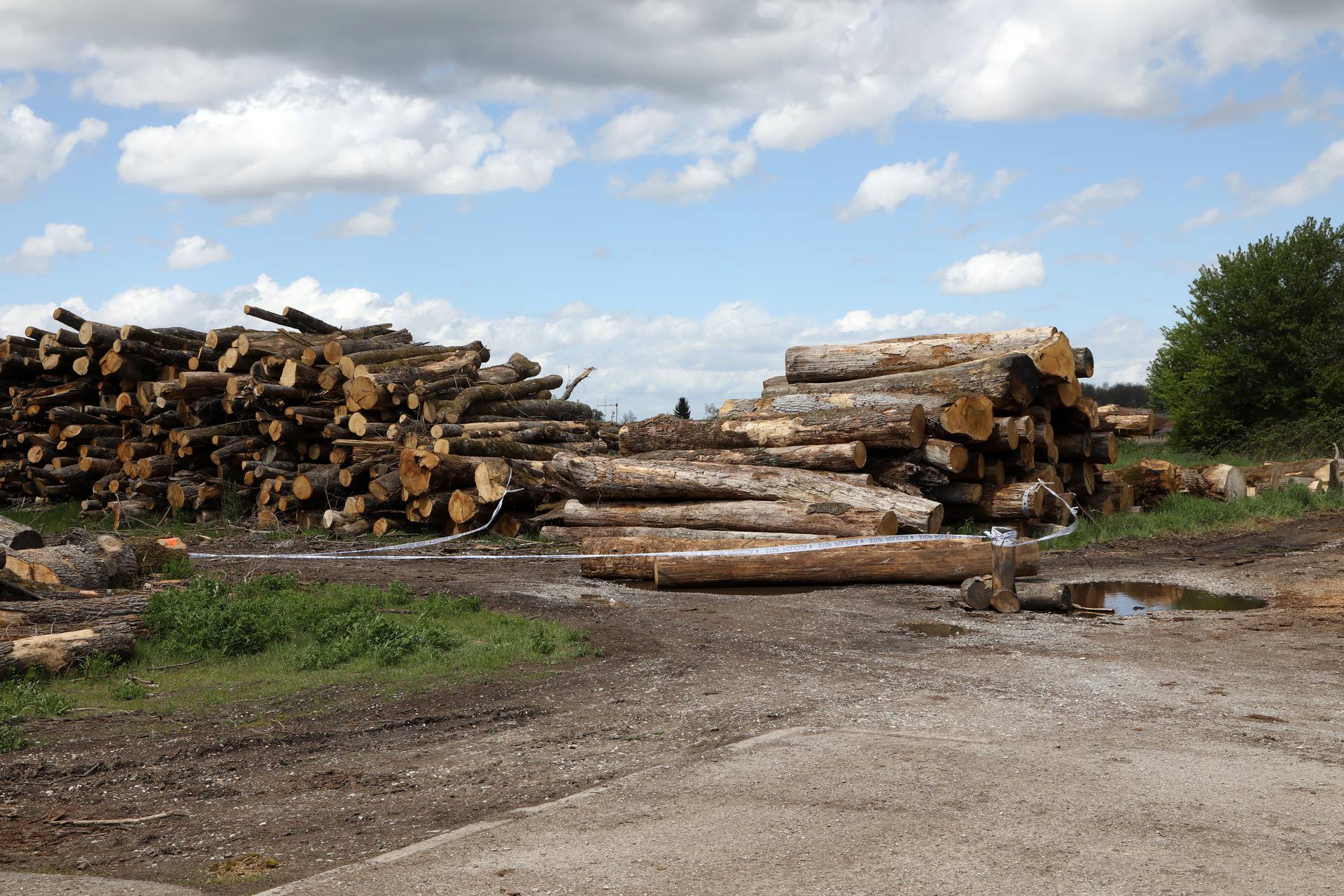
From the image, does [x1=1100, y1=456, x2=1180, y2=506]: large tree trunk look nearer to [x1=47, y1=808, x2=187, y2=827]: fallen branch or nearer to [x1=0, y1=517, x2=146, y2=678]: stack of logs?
[x1=0, y1=517, x2=146, y2=678]: stack of logs

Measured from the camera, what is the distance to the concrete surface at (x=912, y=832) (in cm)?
374

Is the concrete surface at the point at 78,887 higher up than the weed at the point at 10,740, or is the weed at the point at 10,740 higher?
the weed at the point at 10,740

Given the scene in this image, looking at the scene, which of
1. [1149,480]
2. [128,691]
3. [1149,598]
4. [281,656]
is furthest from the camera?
[1149,480]

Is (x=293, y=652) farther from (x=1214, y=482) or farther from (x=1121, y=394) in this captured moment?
(x=1121, y=394)

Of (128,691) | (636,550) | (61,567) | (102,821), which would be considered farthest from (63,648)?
(636,550)

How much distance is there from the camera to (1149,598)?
11320 mm

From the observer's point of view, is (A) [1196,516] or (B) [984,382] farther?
(A) [1196,516]

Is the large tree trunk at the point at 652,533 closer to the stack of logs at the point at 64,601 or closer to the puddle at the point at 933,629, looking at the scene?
the puddle at the point at 933,629

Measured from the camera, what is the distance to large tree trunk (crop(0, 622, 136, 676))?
724cm

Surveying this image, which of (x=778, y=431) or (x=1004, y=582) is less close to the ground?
(x=778, y=431)

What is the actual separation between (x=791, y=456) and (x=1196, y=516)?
7.02 meters

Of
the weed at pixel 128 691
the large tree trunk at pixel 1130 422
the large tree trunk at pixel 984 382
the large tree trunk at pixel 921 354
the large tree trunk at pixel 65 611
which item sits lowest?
the weed at pixel 128 691

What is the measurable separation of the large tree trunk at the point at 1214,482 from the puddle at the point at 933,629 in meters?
12.4

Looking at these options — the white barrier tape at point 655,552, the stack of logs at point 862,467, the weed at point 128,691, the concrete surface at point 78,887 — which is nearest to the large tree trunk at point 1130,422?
the stack of logs at point 862,467
